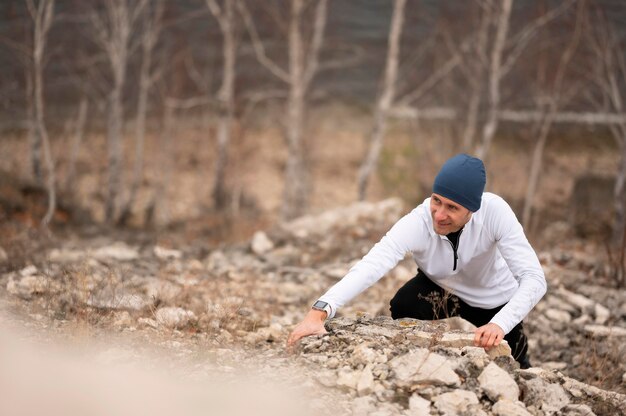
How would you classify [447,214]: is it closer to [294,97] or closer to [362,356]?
[362,356]

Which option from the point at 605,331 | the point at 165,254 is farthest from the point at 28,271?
the point at 605,331

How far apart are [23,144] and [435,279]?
22329 mm

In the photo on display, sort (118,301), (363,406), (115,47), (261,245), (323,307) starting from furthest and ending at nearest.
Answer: (115,47)
(261,245)
(118,301)
(323,307)
(363,406)

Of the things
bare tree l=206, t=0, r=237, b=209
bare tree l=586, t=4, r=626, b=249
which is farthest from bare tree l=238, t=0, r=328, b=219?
bare tree l=586, t=4, r=626, b=249

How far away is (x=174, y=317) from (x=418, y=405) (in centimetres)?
221

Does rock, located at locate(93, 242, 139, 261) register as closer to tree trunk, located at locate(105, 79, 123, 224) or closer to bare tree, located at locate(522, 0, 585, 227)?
tree trunk, located at locate(105, 79, 123, 224)

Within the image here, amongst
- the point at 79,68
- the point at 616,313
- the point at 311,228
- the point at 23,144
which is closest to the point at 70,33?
the point at 79,68

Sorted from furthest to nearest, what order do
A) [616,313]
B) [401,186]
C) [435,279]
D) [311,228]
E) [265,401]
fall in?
[401,186]
[311,228]
[616,313]
[435,279]
[265,401]

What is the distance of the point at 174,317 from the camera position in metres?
4.93

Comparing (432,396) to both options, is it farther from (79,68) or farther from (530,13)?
(79,68)

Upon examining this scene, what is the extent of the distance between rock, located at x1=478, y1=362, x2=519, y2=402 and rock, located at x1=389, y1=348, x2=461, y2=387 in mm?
171

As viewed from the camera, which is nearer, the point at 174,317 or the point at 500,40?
the point at 174,317

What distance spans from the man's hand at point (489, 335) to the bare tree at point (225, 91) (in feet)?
45.1

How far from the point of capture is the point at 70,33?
17.2m
